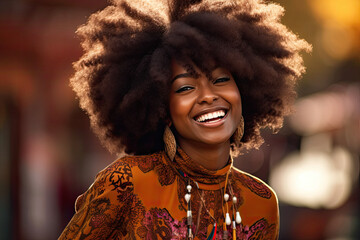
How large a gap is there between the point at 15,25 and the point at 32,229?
310cm

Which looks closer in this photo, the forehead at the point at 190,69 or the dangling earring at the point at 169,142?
the forehead at the point at 190,69

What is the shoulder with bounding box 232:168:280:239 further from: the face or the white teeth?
the white teeth

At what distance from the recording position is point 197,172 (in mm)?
4195

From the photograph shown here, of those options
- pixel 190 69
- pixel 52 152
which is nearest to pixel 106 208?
pixel 190 69

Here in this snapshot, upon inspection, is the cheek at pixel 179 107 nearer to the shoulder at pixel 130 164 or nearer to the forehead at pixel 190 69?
the forehead at pixel 190 69

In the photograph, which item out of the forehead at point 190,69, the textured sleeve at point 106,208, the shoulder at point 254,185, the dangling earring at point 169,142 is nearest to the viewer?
the textured sleeve at point 106,208

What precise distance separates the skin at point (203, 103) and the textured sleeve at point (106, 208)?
1.37ft

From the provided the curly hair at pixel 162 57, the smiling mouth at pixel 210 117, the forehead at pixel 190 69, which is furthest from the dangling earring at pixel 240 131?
the forehead at pixel 190 69

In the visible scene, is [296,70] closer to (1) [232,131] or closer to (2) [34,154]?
(1) [232,131]

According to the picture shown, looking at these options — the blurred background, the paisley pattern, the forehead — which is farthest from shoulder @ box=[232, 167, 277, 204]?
the blurred background

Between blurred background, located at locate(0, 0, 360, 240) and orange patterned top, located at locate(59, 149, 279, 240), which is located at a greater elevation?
blurred background, located at locate(0, 0, 360, 240)

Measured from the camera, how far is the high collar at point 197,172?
4164 millimetres

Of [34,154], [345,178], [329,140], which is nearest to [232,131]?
[34,154]

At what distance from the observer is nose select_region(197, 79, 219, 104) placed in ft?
13.3
